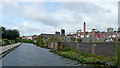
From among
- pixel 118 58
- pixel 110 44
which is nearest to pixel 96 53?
pixel 110 44

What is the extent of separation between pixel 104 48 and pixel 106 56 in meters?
0.68

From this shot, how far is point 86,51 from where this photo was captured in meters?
13.3

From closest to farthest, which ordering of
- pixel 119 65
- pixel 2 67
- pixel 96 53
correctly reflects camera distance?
1. pixel 119 65
2. pixel 2 67
3. pixel 96 53

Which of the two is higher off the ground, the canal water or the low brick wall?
the low brick wall

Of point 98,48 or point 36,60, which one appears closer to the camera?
point 98,48

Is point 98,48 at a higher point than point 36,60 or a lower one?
higher

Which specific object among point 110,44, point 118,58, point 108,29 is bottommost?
point 118,58

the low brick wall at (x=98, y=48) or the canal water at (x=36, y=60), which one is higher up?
the low brick wall at (x=98, y=48)

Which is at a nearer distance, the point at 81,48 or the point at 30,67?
the point at 30,67

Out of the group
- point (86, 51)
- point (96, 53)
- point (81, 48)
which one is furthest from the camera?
point (81, 48)

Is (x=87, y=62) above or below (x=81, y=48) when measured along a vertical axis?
below

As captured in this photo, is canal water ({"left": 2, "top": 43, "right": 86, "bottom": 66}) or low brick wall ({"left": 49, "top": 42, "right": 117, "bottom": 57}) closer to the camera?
low brick wall ({"left": 49, "top": 42, "right": 117, "bottom": 57})

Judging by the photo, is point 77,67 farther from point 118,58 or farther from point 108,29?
point 108,29

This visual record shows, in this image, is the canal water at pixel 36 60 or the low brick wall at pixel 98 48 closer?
the low brick wall at pixel 98 48
